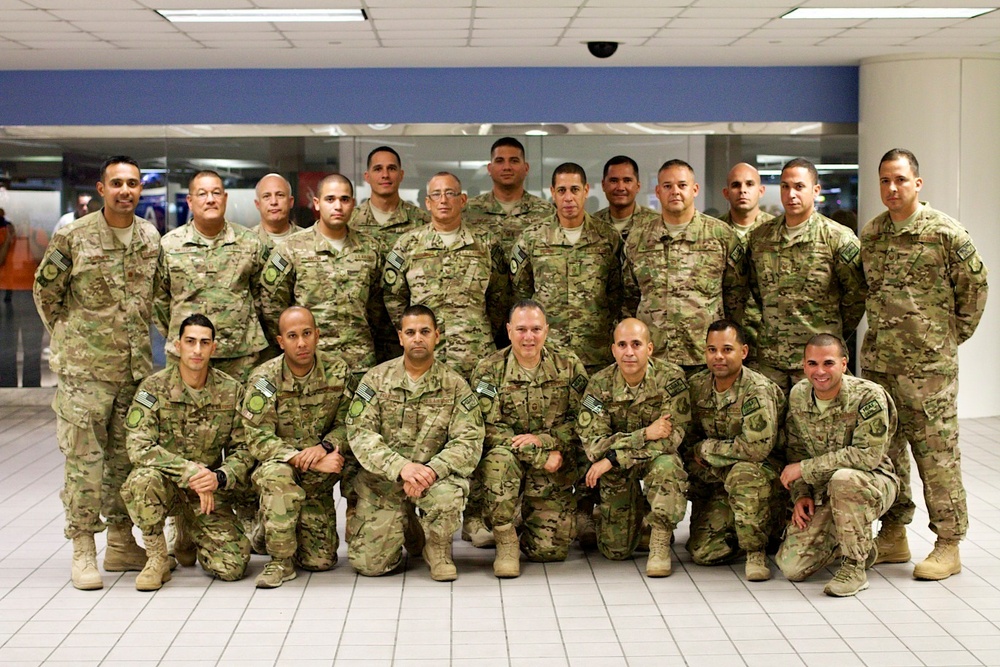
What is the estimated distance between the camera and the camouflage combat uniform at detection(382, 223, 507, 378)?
216 inches

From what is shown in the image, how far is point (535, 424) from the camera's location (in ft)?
16.9

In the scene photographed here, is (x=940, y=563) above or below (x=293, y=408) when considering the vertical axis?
below

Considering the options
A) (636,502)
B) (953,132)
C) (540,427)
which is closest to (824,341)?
(636,502)

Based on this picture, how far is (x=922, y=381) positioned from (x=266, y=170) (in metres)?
5.98

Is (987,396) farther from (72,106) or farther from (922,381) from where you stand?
(72,106)

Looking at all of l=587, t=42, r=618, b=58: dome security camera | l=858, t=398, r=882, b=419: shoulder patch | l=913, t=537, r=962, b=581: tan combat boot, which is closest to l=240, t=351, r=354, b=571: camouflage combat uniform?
l=858, t=398, r=882, b=419: shoulder patch

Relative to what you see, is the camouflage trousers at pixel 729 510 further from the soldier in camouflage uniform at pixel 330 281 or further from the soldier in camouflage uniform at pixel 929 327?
the soldier in camouflage uniform at pixel 330 281

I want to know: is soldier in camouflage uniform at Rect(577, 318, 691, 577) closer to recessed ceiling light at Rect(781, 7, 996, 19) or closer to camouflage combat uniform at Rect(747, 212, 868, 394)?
camouflage combat uniform at Rect(747, 212, 868, 394)

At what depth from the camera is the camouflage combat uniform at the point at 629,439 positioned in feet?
16.3

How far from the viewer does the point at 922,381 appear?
4848 millimetres

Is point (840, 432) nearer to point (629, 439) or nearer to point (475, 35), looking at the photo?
point (629, 439)

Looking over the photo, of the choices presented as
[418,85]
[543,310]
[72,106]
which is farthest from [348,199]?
[72,106]

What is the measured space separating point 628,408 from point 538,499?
58 centimetres

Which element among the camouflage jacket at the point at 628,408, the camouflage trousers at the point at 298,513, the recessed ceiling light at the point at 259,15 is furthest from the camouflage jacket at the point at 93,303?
the recessed ceiling light at the point at 259,15
